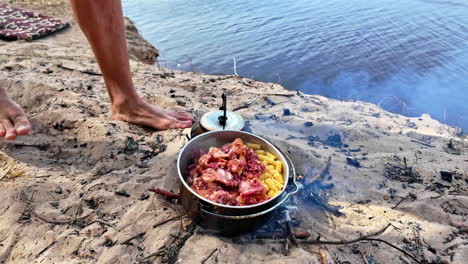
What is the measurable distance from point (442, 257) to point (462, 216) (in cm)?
65

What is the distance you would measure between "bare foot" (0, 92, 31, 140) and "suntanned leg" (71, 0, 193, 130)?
3.06 ft

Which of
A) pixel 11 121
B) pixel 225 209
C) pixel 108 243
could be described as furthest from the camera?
pixel 11 121

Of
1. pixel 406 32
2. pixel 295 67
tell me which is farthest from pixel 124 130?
pixel 406 32

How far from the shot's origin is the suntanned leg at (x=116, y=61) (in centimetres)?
288

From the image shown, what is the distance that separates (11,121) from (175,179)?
6.37 feet

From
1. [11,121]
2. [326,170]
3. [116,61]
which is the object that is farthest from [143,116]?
[326,170]

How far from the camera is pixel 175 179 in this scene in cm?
278

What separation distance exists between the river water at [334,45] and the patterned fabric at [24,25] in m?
2.58

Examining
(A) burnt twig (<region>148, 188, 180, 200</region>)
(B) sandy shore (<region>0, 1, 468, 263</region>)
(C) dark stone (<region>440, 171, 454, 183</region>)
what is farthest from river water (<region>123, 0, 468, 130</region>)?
(A) burnt twig (<region>148, 188, 180, 200</region>)

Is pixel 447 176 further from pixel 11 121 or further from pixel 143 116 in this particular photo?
pixel 11 121

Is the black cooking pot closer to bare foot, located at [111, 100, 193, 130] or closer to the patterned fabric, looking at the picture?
bare foot, located at [111, 100, 193, 130]

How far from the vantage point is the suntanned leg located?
2877 millimetres

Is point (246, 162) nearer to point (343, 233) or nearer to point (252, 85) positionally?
point (343, 233)

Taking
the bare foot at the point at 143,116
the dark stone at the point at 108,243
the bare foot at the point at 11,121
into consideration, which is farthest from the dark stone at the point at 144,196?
the bare foot at the point at 11,121
